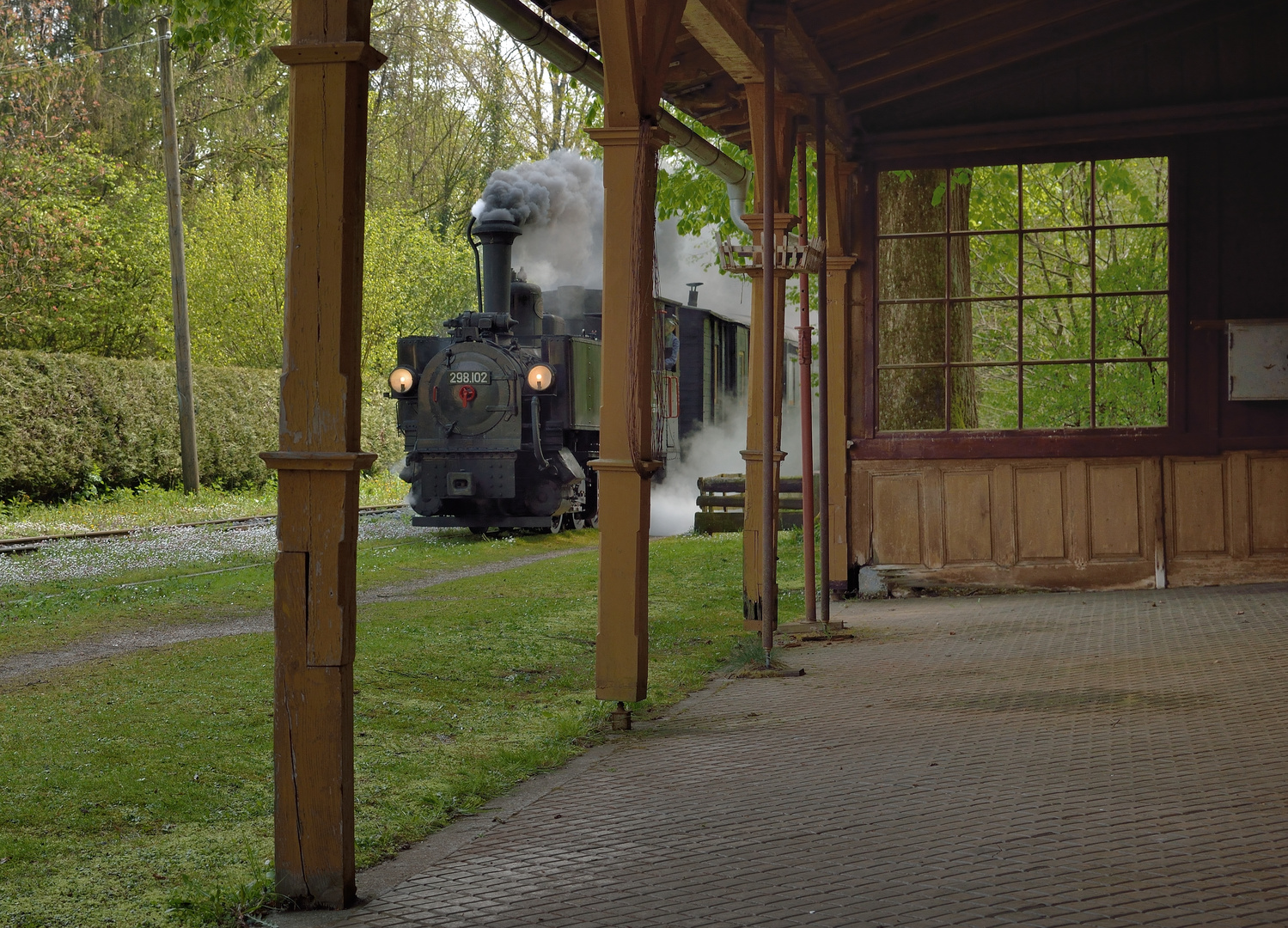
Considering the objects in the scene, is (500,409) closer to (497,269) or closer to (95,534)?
(497,269)

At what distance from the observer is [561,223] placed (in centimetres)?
2244

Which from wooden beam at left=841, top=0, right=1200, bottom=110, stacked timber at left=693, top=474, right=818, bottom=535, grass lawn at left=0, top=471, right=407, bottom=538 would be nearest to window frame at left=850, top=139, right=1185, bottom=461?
wooden beam at left=841, top=0, right=1200, bottom=110

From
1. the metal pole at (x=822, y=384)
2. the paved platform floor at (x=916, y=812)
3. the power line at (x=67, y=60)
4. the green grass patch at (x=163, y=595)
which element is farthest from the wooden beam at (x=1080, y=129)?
the power line at (x=67, y=60)

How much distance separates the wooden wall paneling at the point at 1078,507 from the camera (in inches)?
380

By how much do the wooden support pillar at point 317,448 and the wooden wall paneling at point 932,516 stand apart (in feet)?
23.1

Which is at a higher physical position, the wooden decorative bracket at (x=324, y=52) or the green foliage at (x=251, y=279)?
the green foliage at (x=251, y=279)

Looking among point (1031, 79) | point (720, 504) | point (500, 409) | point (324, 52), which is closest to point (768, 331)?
point (324, 52)

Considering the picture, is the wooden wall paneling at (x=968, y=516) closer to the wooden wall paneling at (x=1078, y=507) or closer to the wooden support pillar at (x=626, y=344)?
the wooden wall paneling at (x=1078, y=507)

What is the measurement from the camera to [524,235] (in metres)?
22.0

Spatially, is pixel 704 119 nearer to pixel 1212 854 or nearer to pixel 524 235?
pixel 1212 854

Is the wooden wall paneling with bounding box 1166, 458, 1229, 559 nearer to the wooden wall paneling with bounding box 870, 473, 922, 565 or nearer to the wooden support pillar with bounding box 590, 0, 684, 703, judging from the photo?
the wooden wall paneling with bounding box 870, 473, 922, 565

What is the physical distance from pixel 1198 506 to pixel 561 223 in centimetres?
1449

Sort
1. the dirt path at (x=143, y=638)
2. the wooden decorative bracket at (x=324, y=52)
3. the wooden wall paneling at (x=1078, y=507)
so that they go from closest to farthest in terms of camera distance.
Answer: the wooden decorative bracket at (x=324, y=52) → the dirt path at (x=143, y=638) → the wooden wall paneling at (x=1078, y=507)

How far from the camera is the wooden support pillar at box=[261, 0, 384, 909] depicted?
3285mm
